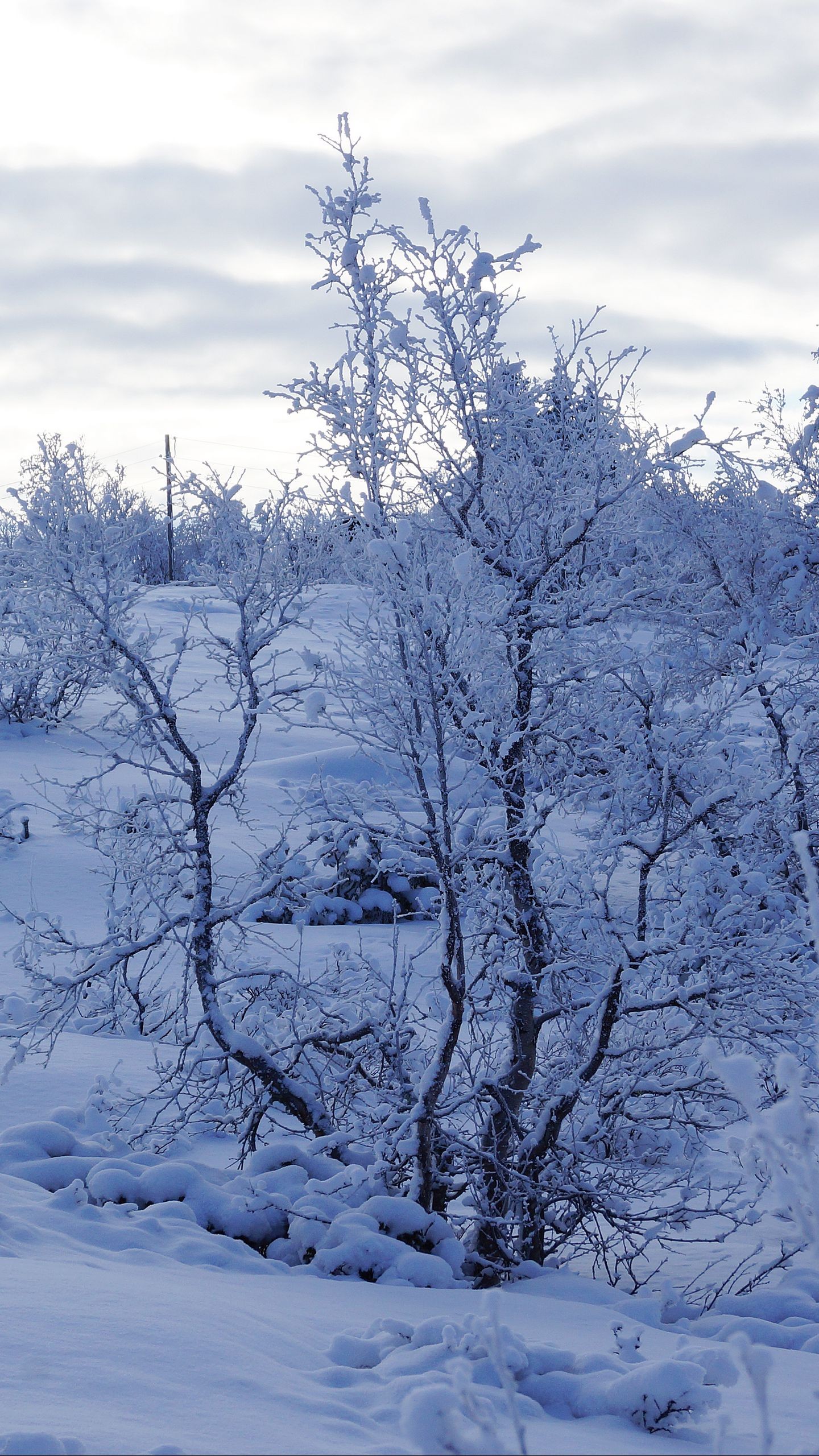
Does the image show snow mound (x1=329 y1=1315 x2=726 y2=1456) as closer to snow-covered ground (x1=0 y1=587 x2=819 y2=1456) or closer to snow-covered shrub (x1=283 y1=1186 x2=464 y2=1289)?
snow-covered ground (x1=0 y1=587 x2=819 y2=1456)

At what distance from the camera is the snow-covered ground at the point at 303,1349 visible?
229cm

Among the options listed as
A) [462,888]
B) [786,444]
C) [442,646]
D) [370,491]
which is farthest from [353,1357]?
[786,444]

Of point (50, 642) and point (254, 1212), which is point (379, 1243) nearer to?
point (254, 1212)

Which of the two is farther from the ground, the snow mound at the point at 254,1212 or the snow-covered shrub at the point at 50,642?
the snow-covered shrub at the point at 50,642

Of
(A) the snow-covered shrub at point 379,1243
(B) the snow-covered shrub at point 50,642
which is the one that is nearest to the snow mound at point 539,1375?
(A) the snow-covered shrub at point 379,1243

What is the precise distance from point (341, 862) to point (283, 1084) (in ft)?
17.6

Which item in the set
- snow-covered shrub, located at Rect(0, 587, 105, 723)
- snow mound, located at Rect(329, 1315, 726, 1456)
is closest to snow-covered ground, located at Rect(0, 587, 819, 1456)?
snow mound, located at Rect(329, 1315, 726, 1456)

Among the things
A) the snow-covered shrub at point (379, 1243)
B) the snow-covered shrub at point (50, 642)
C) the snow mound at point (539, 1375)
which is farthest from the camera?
the snow-covered shrub at point (50, 642)

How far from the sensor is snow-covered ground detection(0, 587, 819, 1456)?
2293mm

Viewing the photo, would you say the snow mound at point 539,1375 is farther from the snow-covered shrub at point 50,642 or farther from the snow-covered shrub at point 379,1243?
the snow-covered shrub at point 50,642

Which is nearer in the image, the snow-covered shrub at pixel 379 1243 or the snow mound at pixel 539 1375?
the snow mound at pixel 539 1375

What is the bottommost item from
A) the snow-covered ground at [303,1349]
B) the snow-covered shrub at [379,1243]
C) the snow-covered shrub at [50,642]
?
the snow-covered shrub at [379,1243]

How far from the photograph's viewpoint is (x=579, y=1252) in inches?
223

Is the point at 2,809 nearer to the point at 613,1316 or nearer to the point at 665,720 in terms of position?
the point at 665,720
